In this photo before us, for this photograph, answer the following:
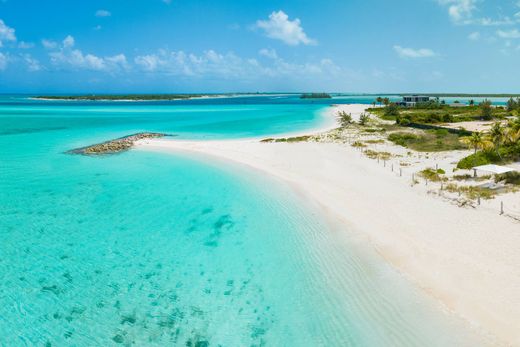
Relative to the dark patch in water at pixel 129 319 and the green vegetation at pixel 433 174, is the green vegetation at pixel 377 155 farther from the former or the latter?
the dark patch in water at pixel 129 319

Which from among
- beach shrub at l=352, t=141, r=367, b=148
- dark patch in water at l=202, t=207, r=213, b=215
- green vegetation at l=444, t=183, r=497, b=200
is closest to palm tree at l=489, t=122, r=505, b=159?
green vegetation at l=444, t=183, r=497, b=200

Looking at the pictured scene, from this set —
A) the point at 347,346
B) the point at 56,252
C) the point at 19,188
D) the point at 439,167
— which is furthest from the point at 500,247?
the point at 19,188

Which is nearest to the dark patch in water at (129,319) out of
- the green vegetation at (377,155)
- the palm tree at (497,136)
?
the green vegetation at (377,155)

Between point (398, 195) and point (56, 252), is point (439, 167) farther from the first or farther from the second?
point (56, 252)

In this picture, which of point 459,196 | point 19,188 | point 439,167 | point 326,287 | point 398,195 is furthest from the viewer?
point 439,167

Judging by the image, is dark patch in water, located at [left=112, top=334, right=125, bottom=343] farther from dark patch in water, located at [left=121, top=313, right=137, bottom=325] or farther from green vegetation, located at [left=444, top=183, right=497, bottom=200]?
green vegetation, located at [left=444, top=183, right=497, bottom=200]
